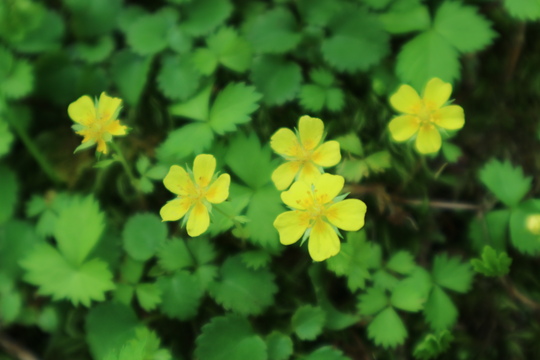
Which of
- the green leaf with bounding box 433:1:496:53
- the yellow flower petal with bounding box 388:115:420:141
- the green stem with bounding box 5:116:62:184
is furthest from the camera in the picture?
the green stem with bounding box 5:116:62:184

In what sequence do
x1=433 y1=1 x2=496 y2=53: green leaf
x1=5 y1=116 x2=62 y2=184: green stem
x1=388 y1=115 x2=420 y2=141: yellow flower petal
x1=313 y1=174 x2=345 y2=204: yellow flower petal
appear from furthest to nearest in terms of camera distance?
x1=5 y1=116 x2=62 y2=184: green stem, x1=433 y1=1 x2=496 y2=53: green leaf, x1=388 y1=115 x2=420 y2=141: yellow flower petal, x1=313 y1=174 x2=345 y2=204: yellow flower petal

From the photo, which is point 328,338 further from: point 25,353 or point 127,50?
point 127,50

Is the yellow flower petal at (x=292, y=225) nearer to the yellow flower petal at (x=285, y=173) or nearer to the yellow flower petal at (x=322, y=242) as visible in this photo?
the yellow flower petal at (x=322, y=242)

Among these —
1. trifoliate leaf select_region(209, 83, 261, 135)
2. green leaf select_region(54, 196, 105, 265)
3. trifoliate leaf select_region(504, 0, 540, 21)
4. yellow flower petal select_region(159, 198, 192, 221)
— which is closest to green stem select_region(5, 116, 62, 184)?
green leaf select_region(54, 196, 105, 265)

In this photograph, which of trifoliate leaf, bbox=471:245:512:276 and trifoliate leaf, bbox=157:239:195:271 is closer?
trifoliate leaf, bbox=471:245:512:276

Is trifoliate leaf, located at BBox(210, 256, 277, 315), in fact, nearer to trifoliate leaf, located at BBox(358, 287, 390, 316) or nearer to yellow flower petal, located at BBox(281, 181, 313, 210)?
trifoliate leaf, located at BBox(358, 287, 390, 316)

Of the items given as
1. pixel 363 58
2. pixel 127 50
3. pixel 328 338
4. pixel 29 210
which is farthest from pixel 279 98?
pixel 29 210

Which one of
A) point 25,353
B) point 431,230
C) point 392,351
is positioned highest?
point 431,230
